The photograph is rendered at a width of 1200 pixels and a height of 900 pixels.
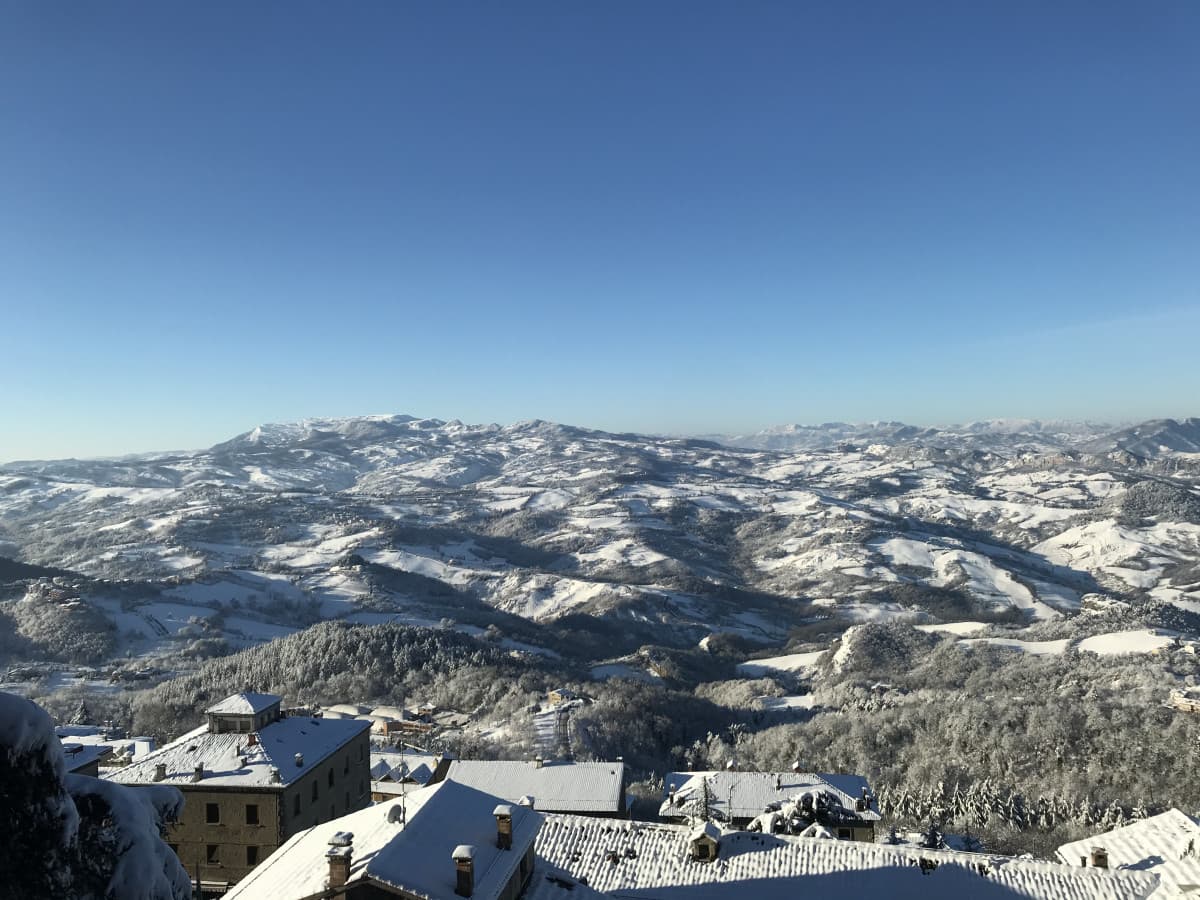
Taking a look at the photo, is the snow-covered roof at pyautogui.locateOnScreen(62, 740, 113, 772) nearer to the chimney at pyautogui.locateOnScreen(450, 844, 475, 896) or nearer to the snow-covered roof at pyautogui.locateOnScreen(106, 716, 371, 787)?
the snow-covered roof at pyautogui.locateOnScreen(106, 716, 371, 787)

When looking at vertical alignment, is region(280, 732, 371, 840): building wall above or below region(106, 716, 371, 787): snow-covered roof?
below

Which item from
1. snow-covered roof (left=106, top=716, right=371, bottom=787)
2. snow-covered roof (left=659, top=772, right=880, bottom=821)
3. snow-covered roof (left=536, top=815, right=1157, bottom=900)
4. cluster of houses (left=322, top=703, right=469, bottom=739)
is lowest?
cluster of houses (left=322, top=703, right=469, bottom=739)

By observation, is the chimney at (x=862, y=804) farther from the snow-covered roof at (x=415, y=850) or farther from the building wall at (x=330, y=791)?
the snow-covered roof at (x=415, y=850)

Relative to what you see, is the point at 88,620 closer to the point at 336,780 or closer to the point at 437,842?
the point at 336,780

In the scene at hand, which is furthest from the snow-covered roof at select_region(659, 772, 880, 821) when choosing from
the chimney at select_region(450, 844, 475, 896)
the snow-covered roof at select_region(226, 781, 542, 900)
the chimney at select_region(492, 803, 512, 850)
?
the chimney at select_region(450, 844, 475, 896)

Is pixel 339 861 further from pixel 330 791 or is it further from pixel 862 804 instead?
pixel 862 804

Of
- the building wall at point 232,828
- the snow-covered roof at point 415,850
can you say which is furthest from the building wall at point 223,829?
the snow-covered roof at point 415,850

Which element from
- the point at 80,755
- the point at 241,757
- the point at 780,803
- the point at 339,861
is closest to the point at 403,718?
the point at 780,803

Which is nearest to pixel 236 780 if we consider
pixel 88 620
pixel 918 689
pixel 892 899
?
pixel 892 899
